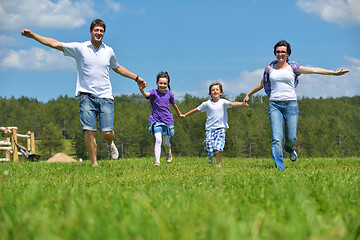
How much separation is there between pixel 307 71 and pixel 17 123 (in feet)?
477

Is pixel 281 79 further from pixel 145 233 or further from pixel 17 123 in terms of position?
pixel 17 123

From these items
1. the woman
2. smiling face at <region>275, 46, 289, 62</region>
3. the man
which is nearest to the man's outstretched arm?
the man

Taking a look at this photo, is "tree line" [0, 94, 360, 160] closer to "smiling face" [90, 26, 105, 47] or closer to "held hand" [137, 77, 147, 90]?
"held hand" [137, 77, 147, 90]

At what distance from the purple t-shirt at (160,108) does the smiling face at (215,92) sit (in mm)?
1294

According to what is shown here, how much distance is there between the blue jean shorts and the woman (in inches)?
149

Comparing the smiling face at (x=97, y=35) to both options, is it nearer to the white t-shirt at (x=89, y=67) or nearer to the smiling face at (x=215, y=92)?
the white t-shirt at (x=89, y=67)

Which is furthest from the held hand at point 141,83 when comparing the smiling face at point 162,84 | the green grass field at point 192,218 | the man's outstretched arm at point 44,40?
the green grass field at point 192,218

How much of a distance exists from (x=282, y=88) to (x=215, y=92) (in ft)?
8.18

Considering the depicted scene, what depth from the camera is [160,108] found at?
31.6 feet

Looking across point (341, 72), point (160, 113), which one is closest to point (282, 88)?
point (341, 72)

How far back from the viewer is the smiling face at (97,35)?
7.80 metres

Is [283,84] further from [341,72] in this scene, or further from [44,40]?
[44,40]

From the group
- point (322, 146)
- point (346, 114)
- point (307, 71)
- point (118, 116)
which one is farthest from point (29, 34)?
point (346, 114)

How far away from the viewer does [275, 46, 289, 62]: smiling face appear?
7.64 metres
